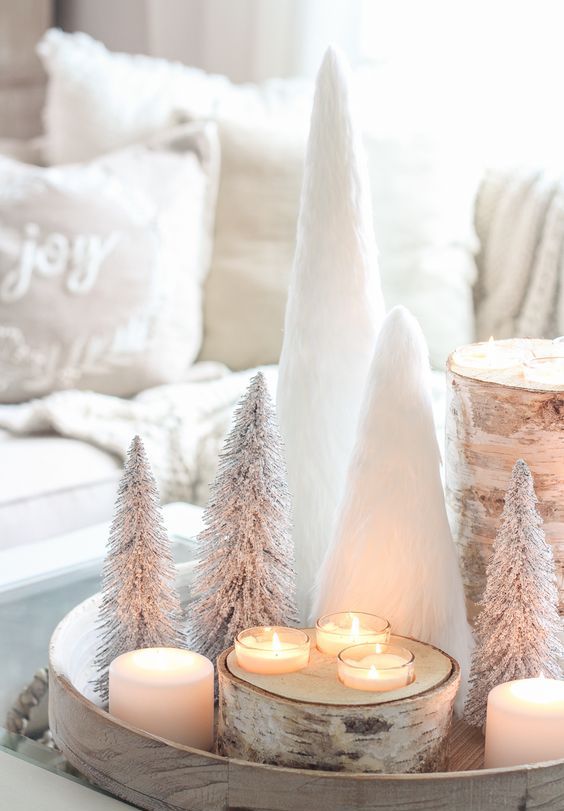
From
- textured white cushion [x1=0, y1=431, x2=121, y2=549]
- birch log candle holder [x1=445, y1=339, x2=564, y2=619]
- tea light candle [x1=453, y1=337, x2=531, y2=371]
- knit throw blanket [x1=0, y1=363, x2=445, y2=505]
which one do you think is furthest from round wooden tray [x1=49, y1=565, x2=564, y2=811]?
knit throw blanket [x1=0, y1=363, x2=445, y2=505]

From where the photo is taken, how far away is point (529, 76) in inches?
88.0

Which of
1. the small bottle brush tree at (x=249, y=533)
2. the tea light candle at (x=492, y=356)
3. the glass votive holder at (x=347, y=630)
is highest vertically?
the tea light candle at (x=492, y=356)

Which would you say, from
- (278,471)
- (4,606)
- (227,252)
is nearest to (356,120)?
(278,471)

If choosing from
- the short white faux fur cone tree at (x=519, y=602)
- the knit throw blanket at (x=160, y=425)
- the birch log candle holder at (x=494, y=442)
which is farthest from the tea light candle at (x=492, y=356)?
the knit throw blanket at (x=160, y=425)

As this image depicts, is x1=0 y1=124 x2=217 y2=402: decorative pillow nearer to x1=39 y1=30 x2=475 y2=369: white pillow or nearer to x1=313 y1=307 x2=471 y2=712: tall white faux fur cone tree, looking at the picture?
x1=39 y1=30 x2=475 y2=369: white pillow

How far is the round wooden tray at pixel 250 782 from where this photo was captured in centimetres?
55

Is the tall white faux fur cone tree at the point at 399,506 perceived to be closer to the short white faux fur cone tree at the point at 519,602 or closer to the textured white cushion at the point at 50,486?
the short white faux fur cone tree at the point at 519,602

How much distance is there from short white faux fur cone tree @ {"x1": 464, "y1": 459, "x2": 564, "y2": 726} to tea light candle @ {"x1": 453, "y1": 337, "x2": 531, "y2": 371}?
0.36ft

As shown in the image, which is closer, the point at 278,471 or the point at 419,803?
the point at 419,803

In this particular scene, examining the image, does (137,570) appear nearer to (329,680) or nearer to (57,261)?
(329,680)

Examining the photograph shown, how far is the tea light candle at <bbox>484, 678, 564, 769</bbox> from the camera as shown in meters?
0.61

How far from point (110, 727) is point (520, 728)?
240mm

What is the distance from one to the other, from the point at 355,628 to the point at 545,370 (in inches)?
8.8

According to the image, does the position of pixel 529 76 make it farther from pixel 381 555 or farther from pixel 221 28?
pixel 381 555
